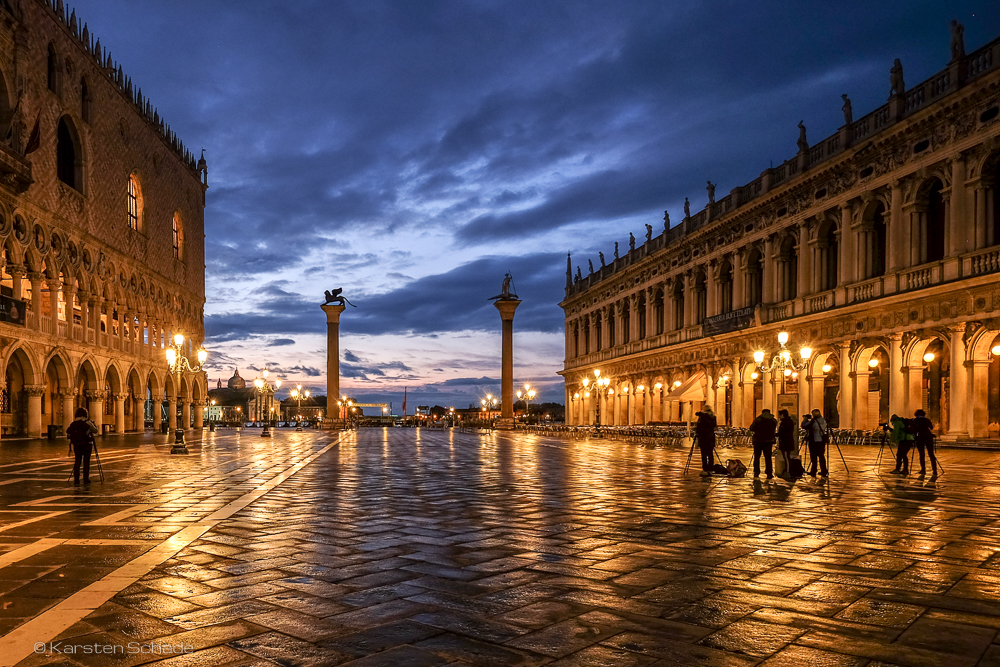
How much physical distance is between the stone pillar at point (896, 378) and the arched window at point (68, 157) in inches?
1446

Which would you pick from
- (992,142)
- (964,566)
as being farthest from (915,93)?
(964,566)

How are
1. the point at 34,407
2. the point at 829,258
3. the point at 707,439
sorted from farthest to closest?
the point at 34,407 < the point at 829,258 < the point at 707,439

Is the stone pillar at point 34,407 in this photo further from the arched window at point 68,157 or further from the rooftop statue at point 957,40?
the rooftop statue at point 957,40

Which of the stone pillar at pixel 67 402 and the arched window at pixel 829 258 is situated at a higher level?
the arched window at pixel 829 258

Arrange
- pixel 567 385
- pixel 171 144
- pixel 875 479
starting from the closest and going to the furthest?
pixel 875 479, pixel 171 144, pixel 567 385

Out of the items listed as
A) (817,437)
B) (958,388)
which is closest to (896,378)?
(958,388)

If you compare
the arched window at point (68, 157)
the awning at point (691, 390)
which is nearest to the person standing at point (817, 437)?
the awning at point (691, 390)

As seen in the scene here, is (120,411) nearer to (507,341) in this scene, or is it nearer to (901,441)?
(507,341)

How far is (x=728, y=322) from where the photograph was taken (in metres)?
38.1

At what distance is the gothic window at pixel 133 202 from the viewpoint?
44281 millimetres

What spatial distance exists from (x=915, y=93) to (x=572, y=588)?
88.2 ft

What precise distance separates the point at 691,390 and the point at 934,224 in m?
13.6

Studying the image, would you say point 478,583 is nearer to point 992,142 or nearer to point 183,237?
point 992,142

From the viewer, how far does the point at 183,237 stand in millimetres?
54062
